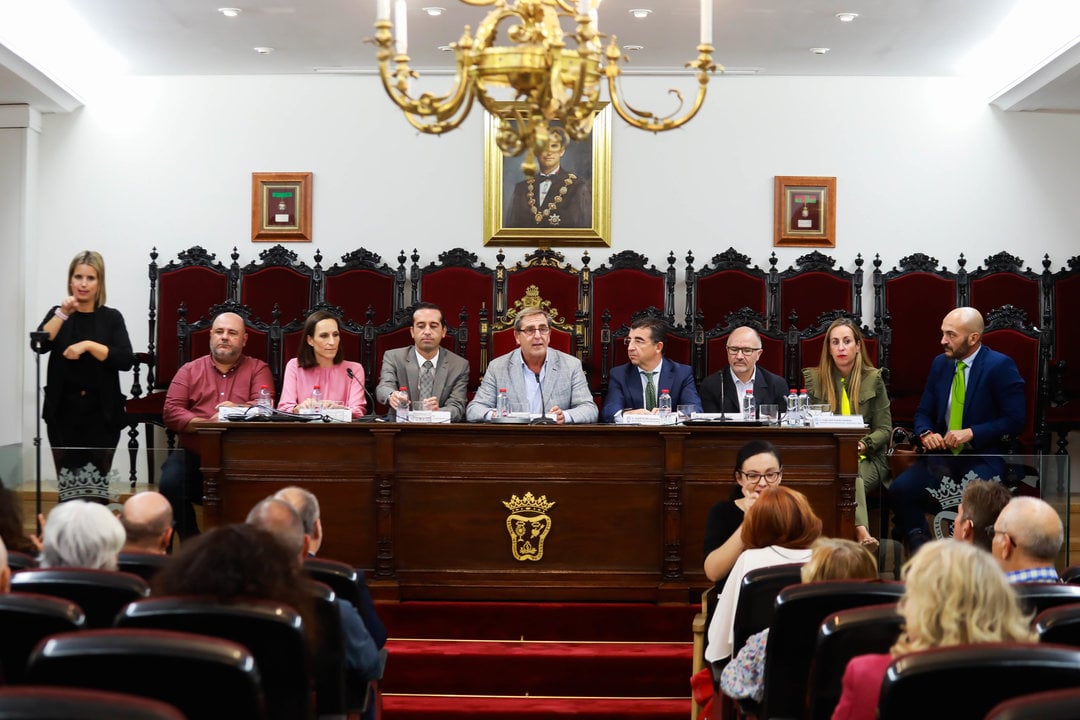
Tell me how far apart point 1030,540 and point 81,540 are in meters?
2.41

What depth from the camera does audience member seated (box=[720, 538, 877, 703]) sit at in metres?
2.96

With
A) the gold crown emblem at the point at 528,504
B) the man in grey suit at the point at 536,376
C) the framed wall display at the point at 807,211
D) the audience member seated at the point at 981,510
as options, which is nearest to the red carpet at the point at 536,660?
the gold crown emblem at the point at 528,504

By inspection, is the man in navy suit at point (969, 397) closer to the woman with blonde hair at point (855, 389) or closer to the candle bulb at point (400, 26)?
the woman with blonde hair at point (855, 389)

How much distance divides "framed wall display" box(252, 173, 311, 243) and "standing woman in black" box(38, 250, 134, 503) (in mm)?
2081

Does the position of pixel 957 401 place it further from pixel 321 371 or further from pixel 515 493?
pixel 321 371

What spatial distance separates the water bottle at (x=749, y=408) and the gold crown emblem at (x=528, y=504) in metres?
1.01

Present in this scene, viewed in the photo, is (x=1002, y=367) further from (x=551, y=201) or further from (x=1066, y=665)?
(x=1066, y=665)

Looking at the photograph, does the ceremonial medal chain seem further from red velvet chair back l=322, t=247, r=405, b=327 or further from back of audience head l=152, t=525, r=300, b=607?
back of audience head l=152, t=525, r=300, b=607

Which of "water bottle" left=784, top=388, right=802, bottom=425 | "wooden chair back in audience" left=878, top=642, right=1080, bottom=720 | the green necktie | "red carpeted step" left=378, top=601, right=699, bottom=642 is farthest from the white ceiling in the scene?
"wooden chair back in audience" left=878, top=642, right=1080, bottom=720

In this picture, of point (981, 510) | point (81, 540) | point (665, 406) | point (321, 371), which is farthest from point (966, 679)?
point (321, 371)

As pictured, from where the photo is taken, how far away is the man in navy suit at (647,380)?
20.2 feet

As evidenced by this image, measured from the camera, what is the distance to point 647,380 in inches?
244

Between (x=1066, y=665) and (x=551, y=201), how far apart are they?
6.64 metres

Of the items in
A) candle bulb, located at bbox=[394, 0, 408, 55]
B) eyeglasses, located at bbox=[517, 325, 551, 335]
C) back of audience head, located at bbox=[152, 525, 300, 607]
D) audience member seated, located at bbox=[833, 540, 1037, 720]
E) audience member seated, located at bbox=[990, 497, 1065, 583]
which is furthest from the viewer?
eyeglasses, located at bbox=[517, 325, 551, 335]
